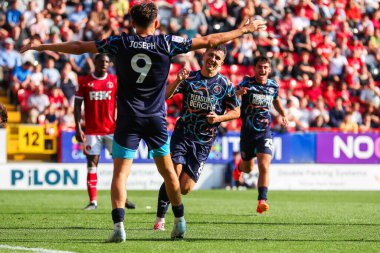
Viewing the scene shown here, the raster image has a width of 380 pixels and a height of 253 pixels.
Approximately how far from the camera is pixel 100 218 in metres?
13.5

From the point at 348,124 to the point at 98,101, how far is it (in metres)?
13.4

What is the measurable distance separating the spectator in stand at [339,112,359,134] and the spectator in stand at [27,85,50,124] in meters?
8.69

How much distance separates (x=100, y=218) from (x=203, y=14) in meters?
16.0

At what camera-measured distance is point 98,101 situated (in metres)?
16.0

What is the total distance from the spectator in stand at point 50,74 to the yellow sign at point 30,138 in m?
1.55

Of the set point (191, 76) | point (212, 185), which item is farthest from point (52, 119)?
point (191, 76)

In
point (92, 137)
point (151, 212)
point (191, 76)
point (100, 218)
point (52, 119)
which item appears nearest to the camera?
point (191, 76)

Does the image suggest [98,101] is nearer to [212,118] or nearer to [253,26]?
[212,118]

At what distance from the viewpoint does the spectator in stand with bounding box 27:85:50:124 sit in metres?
24.1

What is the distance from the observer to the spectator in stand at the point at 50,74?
24938mm

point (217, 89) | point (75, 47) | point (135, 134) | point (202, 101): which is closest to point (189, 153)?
point (202, 101)

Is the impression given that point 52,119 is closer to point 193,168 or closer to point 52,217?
point 52,217

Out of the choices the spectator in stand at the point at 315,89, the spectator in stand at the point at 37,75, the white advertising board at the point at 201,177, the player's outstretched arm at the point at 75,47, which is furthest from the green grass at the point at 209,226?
the spectator in stand at the point at 315,89

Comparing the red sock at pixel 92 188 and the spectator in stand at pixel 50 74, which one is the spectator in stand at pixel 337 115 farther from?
the red sock at pixel 92 188
